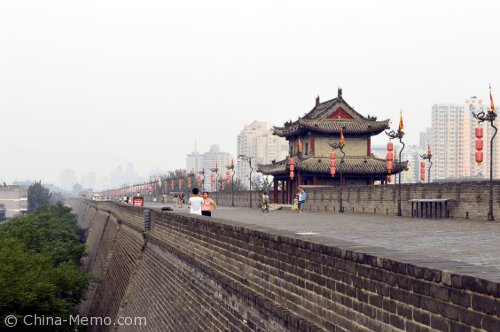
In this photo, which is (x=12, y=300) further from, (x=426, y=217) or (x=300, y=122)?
(x=300, y=122)

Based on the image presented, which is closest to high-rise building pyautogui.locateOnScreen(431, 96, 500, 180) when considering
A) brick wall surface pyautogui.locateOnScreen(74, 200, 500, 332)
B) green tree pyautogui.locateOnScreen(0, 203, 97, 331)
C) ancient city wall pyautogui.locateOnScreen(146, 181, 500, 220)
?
ancient city wall pyautogui.locateOnScreen(146, 181, 500, 220)

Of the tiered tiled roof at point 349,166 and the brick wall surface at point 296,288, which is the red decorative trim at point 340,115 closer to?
the tiered tiled roof at point 349,166

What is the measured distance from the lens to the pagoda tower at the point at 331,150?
41.5 metres

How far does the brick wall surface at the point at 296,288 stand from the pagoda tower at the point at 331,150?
1087 inches

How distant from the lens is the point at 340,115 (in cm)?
4406

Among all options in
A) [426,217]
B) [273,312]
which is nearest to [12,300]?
[273,312]

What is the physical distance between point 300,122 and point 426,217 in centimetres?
2214

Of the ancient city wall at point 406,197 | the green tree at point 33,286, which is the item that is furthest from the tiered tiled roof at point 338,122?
the green tree at point 33,286

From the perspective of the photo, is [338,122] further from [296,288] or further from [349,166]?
[296,288]

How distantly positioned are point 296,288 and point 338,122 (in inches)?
1502

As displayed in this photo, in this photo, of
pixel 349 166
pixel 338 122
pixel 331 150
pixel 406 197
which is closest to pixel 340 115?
pixel 338 122

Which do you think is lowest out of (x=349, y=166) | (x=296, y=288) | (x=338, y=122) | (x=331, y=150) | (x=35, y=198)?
(x=35, y=198)

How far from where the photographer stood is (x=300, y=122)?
41750 millimetres

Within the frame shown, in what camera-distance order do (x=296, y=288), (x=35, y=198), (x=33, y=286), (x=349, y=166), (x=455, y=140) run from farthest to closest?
(x=455, y=140) → (x=35, y=198) → (x=349, y=166) → (x=33, y=286) → (x=296, y=288)
